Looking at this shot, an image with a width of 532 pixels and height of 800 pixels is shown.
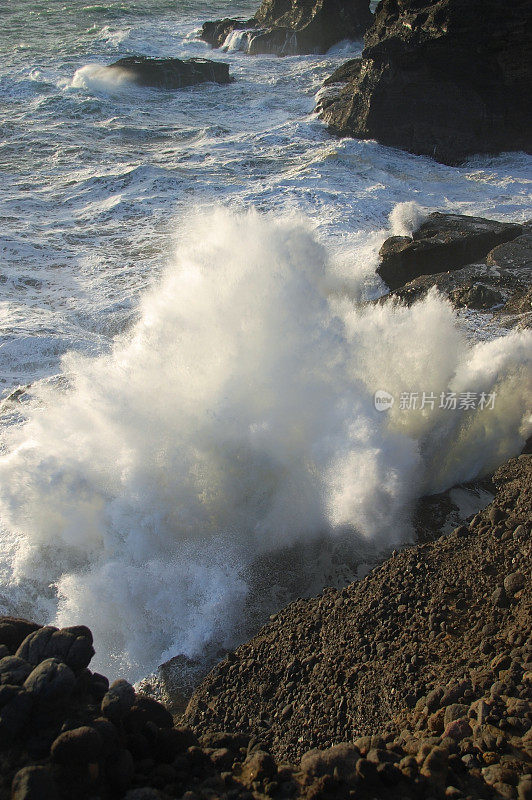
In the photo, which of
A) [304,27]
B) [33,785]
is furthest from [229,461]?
[304,27]

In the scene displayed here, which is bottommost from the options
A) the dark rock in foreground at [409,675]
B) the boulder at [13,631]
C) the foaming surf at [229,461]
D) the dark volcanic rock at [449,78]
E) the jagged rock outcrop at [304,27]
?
the dark rock in foreground at [409,675]

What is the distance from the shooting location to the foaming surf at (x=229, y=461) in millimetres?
6359

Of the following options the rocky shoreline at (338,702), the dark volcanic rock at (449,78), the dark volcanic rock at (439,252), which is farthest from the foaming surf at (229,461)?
the dark volcanic rock at (449,78)

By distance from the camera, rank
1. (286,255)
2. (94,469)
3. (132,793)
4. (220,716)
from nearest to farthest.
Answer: (132,793), (220,716), (94,469), (286,255)

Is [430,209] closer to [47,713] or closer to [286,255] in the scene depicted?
[286,255]

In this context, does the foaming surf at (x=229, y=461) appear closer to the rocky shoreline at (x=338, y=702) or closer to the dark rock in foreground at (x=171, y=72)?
the rocky shoreline at (x=338, y=702)

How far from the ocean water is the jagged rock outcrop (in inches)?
805

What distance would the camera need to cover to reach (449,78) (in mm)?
18859

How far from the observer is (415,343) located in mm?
8414

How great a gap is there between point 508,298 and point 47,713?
8.94 metres

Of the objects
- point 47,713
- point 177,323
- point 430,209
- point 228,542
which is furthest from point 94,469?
point 430,209

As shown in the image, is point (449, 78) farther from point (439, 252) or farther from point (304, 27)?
point (304, 27)

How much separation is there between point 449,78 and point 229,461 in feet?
55.6

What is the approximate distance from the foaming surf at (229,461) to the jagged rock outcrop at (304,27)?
27534mm
